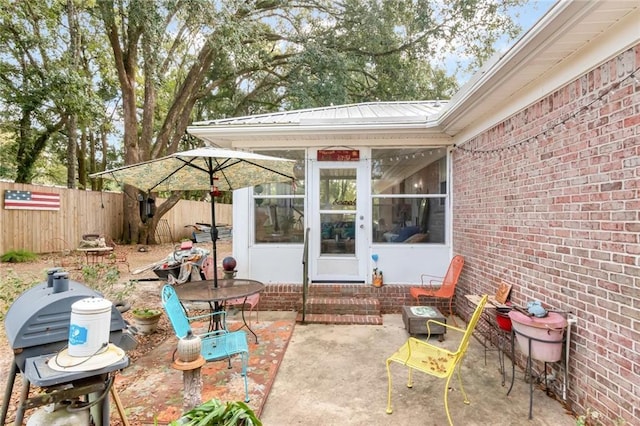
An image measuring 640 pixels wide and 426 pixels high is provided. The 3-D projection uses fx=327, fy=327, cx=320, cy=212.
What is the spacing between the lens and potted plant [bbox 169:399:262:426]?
149 centimetres

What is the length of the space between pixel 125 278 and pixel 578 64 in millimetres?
7925

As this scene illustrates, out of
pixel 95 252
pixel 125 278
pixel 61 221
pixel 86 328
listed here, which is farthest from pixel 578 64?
pixel 61 221

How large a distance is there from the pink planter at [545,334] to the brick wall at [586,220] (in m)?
0.15

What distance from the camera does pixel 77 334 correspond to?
1.58 metres

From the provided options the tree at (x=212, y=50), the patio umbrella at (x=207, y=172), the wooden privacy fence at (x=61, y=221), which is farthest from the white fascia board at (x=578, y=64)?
the wooden privacy fence at (x=61, y=221)

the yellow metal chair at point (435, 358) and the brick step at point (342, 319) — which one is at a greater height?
the yellow metal chair at point (435, 358)

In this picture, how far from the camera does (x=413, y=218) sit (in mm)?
5332

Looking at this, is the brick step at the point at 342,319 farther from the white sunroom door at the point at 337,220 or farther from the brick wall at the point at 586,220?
the brick wall at the point at 586,220

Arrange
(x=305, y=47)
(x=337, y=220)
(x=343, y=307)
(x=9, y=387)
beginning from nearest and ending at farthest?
(x=9, y=387) → (x=343, y=307) → (x=337, y=220) → (x=305, y=47)

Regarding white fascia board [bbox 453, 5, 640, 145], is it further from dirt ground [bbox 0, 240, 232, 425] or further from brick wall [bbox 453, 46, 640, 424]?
dirt ground [bbox 0, 240, 232, 425]

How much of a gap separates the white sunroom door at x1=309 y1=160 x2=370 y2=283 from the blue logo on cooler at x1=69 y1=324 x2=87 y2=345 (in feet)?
12.8

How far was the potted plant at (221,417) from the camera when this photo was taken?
1489 mm

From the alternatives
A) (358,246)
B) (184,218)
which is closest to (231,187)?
(358,246)

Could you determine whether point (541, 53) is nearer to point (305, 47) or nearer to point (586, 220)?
point (586, 220)
